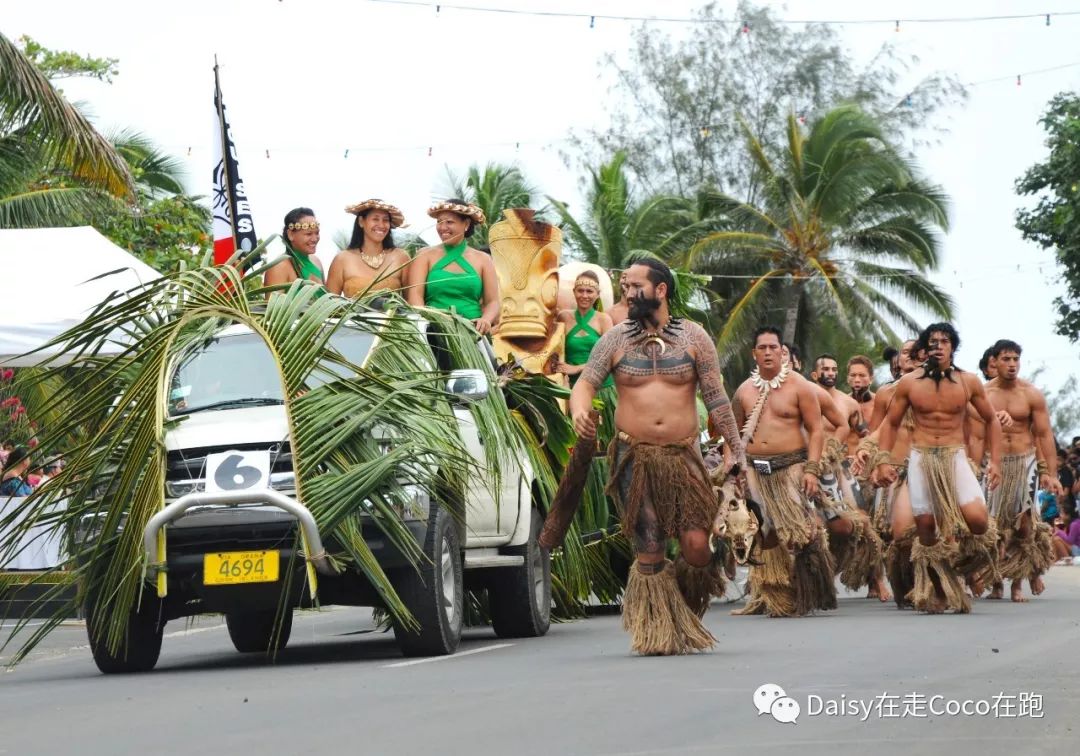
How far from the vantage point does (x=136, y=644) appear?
35.5ft

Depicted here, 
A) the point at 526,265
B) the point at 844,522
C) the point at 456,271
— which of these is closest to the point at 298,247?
the point at 456,271

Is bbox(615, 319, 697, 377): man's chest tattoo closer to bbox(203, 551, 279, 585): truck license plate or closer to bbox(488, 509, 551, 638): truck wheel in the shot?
bbox(488, 509, 551, 638): truck wheel

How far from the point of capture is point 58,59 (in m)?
36.2

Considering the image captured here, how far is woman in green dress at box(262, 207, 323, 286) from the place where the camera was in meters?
13.2

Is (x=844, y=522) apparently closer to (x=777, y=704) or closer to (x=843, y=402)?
(x=843, y=402)

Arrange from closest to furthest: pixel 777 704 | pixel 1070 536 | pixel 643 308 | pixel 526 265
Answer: pixel 777 704 < pixel 643 308 < pixel 526 265 < pixel 1070 536

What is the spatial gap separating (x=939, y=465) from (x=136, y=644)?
669 cm

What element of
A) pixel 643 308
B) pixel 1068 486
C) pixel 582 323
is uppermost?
pixel 643 308

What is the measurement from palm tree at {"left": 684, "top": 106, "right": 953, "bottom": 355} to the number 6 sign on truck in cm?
3465

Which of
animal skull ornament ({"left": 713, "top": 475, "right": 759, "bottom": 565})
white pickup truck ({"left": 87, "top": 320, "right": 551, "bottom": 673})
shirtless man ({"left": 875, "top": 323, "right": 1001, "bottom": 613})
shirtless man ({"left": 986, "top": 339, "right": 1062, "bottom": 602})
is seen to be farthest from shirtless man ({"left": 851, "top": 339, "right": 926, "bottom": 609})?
white pickup truck ({"left": 87, "top": 320, "right": 551, "bottom": 673})

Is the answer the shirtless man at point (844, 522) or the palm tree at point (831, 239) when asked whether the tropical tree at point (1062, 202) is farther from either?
the shirtless man at point (844, 522)

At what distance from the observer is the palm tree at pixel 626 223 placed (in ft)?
148

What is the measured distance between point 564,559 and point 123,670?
13.0 ft

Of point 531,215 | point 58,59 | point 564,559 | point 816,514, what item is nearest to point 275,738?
point 564,559
